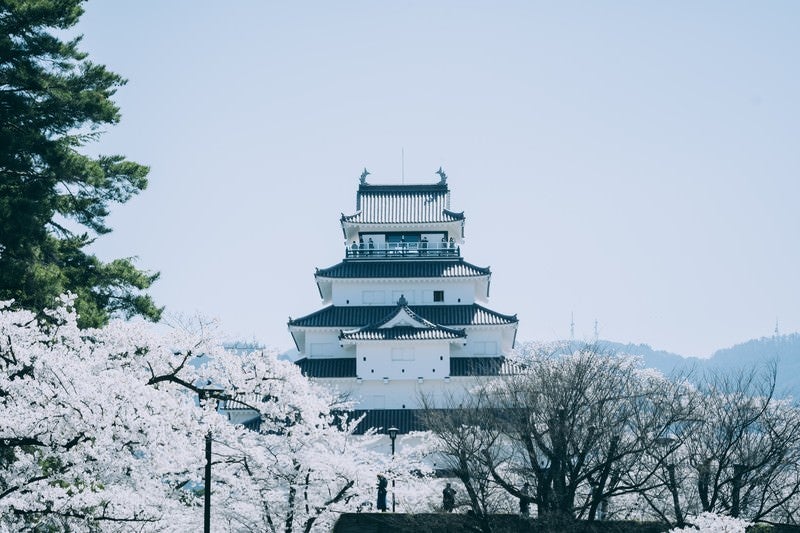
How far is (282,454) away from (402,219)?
1051 inches

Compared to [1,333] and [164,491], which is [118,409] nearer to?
[1,333]

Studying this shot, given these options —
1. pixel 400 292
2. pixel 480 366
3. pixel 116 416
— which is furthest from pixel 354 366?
pixel 116 416

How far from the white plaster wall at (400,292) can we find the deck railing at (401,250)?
5.29 ft

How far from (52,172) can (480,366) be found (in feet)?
→ 85.9

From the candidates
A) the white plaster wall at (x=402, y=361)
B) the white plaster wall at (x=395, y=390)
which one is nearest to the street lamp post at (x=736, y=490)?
the white plaster wall at (x=395, y=390)

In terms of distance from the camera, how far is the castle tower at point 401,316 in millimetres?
46688

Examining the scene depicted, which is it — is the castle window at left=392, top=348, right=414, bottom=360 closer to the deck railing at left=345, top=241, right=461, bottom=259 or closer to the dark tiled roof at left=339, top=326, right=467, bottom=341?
the dark tiled roof at left=339, top=326, right=467, bottom=341

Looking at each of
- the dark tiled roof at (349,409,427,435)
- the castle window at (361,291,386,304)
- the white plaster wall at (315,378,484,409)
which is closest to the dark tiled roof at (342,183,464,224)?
the castle window at (361,291,386,304)

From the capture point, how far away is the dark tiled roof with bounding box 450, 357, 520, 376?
45.9 metres

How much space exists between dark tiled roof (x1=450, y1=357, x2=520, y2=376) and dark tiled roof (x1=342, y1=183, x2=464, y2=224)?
7.64m

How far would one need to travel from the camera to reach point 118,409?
1555cm

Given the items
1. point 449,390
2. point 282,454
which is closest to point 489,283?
point 449,390

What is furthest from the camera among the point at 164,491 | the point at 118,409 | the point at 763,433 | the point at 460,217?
the point at 460,217

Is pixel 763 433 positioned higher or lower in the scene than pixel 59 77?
lower
